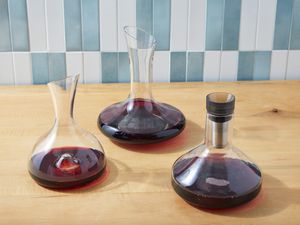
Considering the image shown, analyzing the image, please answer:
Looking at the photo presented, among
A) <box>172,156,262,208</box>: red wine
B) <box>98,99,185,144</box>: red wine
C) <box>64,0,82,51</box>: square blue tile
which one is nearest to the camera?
<box>172,156,262,208</box>: red wine

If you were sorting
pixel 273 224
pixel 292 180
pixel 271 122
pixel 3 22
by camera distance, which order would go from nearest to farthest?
pixel 273 224
pixel 292 180
pixel 271 122
pixel 3 22

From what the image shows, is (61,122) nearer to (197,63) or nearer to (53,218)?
(53,218)

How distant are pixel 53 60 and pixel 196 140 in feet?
1.69

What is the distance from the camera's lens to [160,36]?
1.42 m

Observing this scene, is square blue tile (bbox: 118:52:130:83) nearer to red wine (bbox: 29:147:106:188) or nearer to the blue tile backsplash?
the blue tile backsplash

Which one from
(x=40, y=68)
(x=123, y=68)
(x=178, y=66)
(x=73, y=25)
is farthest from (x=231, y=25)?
(x=40, y=68)

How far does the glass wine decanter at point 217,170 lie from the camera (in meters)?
0.82

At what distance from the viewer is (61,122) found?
0.94 meters

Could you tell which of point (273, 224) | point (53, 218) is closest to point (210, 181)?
point (273, 224)

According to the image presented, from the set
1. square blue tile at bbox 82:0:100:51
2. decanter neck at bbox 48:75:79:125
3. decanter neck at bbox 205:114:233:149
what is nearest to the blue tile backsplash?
square blue tile at bbox 82:0:100:51

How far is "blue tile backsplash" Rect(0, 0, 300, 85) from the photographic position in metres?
1.38

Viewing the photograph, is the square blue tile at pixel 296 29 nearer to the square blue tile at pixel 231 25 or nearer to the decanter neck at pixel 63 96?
the square blue tile at pixel 231 25

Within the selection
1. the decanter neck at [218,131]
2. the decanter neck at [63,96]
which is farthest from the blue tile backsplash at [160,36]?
the decanter neck at [218,131]

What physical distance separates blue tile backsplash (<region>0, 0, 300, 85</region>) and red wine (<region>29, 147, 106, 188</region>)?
0.53 m
